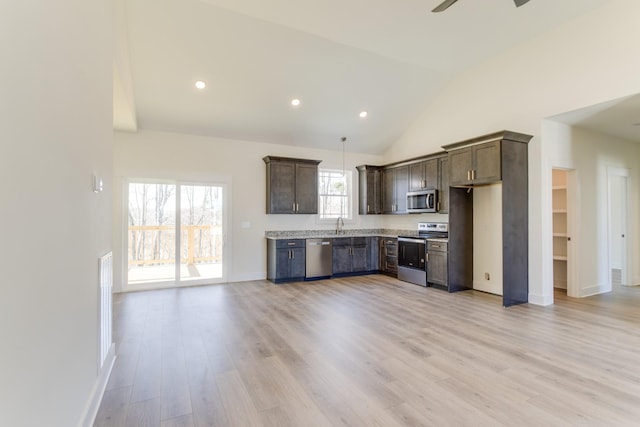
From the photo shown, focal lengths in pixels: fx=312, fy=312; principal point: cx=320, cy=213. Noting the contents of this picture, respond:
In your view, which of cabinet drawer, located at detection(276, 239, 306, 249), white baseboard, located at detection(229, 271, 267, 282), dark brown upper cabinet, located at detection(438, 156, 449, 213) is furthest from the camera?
white baseboard, located at detection(229, 271, 267, 282)

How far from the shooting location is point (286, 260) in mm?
6293

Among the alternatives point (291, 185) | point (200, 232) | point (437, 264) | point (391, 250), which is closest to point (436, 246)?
point (437, 264)

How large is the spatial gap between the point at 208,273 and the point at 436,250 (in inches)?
174

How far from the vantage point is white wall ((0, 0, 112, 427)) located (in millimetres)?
1052

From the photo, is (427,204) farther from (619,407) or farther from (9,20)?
(9,20)

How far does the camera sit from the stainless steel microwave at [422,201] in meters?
6.06

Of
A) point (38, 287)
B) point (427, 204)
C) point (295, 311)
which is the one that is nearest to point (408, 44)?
point (427, 204)

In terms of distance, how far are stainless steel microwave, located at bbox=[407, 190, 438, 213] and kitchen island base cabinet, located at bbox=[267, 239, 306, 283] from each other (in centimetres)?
241

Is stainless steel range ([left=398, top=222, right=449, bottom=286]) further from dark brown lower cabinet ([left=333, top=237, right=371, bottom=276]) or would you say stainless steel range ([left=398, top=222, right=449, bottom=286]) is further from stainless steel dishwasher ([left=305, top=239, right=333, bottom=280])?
stainless steel dishwasher ([left=305, top=239, right=333, bottom=280])

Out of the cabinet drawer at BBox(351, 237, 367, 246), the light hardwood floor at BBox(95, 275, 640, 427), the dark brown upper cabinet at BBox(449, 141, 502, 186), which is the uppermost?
the dark brown upper cabinet at BBox(449, 141, 502, 186)

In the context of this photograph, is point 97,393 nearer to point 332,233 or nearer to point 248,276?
point 248,276

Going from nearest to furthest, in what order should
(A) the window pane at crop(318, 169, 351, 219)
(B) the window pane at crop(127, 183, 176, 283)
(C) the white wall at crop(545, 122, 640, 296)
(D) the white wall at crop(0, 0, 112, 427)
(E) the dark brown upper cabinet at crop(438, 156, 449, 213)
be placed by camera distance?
(D) the white wall at crop(0, 0, 112, 427)
(C) the white wall at crop(545, 122, 640, 296)
(B) the window pane at crop(127, 183, 176, 283)
(E) the dark brown upper cabinet at crop(438, 156, 449, 213)
(A) the window pane at crop(318, 169, 351, 219)

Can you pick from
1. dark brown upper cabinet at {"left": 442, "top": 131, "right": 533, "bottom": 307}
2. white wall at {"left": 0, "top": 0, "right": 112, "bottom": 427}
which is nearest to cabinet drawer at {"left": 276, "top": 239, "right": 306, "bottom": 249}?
dark brown upper cabinet at {"left": 442, "top": 131, "right": 533, "bottom": 307}

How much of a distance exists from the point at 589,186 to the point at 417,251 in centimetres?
304
